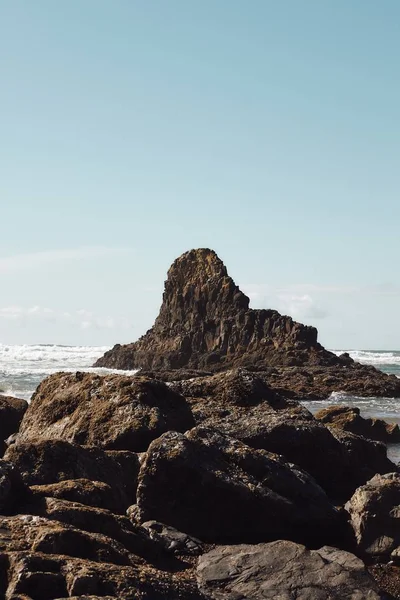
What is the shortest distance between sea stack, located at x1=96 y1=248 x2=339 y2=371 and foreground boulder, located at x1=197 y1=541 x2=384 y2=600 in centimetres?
7362

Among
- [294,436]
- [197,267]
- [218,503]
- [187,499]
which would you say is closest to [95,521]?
[187,499]

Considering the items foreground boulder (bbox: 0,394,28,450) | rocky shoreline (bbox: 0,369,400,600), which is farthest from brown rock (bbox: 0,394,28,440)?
rocky shoreline (bbox: 0,369,400,600)

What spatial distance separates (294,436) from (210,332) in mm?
90311

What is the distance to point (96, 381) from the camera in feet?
55.3

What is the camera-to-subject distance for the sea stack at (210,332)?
92.3 meters

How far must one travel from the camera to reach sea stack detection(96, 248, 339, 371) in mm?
92338

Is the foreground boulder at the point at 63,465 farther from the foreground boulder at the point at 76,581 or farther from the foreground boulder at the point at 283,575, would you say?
the foreground boulder at the point at 76,581

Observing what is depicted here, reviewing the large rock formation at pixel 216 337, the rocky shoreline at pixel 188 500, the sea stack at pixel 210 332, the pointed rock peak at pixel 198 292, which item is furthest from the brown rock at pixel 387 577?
the pointed rock peak at pixel 198 292

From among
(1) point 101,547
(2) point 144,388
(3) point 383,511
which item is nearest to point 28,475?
(1) point 101,547

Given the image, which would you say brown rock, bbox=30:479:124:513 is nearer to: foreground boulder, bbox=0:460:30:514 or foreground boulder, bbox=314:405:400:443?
foreground boulder, bbox=0:460:30:514

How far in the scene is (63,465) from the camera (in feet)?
37.2

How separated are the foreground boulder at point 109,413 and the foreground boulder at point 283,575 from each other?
4.41 m

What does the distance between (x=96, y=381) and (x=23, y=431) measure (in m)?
2.17

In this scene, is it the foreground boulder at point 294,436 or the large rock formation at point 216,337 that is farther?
the large rock formation at point 216,337
